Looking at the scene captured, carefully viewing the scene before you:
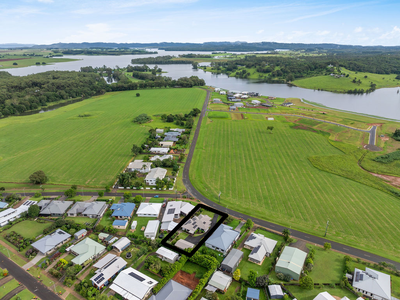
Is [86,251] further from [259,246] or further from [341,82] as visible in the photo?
[341,82]

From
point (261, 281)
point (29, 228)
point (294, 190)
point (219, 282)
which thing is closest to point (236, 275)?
point (219, 282)

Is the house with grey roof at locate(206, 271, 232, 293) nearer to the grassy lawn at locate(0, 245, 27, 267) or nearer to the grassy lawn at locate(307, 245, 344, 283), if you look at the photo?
the grassy lawn at locate(307, 245, 344, 283)

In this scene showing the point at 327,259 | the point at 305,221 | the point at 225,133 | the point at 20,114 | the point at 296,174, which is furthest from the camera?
the point at 20,114

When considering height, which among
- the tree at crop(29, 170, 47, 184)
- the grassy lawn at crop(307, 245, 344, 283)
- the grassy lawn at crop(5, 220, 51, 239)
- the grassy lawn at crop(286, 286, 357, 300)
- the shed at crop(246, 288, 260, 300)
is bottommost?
the grassy lawn at crop(286, 286, 357, 300)

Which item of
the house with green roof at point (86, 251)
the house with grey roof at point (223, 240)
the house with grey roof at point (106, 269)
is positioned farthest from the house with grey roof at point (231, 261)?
the house with green roof at point (86, 251)

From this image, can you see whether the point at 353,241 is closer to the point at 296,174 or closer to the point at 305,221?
the point at 305,221

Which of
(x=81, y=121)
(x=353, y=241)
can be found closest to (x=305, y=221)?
(x=353, y=241)

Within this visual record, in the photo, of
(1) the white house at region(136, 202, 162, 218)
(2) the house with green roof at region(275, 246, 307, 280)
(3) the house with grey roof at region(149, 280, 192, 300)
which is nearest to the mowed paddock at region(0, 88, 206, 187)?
(1) the white house at region(136, 202, 162, 218)
